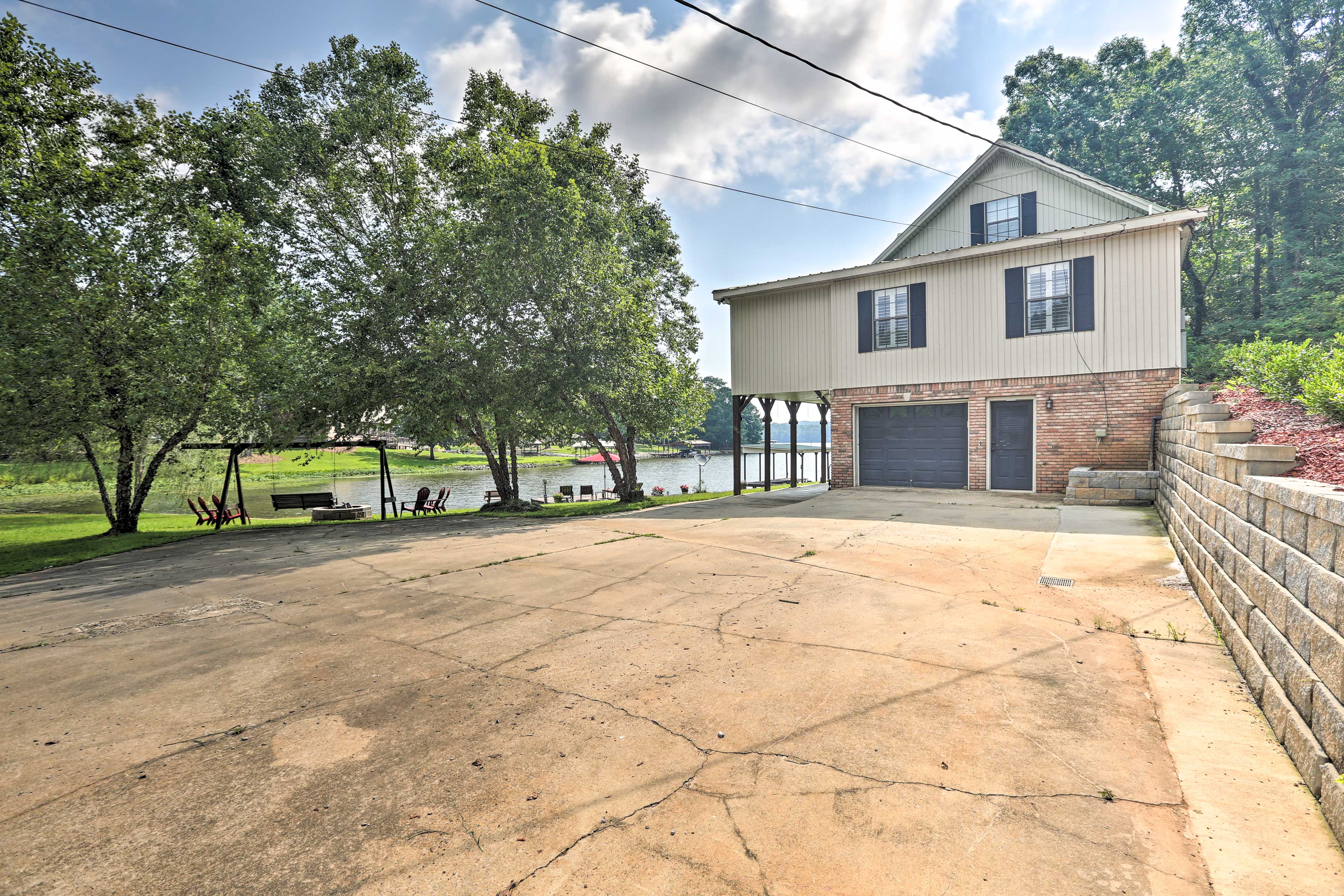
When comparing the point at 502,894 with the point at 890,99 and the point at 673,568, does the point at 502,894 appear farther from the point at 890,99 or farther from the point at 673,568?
the point at 890,99

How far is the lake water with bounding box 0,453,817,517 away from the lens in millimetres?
23781

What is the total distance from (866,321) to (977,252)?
2.92 m

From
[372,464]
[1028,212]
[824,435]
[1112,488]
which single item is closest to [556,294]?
→ [1112,488]

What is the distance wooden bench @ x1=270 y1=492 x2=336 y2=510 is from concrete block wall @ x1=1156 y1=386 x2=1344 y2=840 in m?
21.1

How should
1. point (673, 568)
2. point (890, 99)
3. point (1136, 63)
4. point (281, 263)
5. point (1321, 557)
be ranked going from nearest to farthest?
1. point (1321, 557)
2. point (673, 568)
3. point (890, 99)
4. point (281, 263)
5. point (1136, 63)

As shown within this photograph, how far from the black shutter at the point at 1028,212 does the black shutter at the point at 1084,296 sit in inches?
165

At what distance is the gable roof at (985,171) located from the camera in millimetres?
15070

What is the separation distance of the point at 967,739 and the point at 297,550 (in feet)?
33.8

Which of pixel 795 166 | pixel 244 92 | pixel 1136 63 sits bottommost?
pixel 795 166

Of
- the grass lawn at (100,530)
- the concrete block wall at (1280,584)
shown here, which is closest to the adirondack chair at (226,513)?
the grass lawn at (100,530)

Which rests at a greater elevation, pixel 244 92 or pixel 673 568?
pixel 244 92

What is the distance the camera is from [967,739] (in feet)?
9.21

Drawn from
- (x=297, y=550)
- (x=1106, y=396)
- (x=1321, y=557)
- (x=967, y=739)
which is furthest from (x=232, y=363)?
(x=1106, y=396)

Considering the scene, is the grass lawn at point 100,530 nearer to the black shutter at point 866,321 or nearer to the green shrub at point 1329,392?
the black shutter at point 866,321
